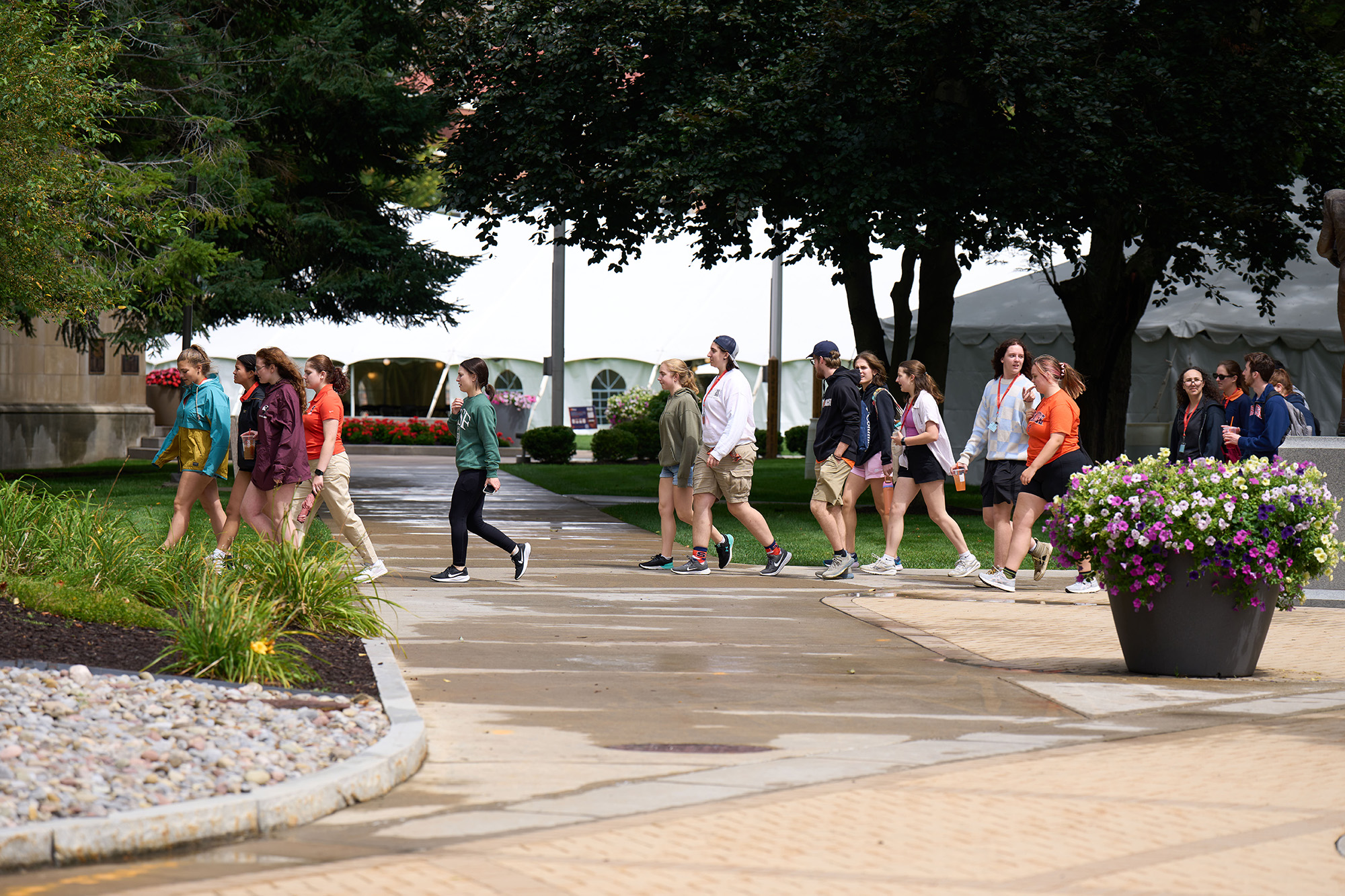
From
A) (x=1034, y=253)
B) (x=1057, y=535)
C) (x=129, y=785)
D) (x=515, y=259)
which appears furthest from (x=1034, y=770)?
(x=515, y=259)

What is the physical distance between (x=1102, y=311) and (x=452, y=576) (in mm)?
13381

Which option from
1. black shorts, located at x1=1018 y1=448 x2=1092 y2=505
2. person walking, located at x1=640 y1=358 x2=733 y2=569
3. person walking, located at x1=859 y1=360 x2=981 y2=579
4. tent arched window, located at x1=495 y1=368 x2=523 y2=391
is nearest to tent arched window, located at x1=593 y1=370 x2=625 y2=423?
tent arched window, located at x1=495 y1=368 x2=523 y2=391

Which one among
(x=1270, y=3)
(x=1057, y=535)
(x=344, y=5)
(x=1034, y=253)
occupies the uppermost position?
(x=344, y=5)

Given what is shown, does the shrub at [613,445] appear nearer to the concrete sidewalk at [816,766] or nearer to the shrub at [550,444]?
the shrub at [550,444]

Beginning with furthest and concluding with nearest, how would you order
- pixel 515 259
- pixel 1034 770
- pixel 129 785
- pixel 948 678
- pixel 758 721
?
pixel 515 259
pixel 948 678
pixel 758 721
pixel 1034 770
pixel 129 785

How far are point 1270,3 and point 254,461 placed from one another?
49.6 feet

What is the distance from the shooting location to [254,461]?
35.7 ft

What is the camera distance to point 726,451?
1152cm

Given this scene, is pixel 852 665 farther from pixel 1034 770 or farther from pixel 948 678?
pixel 1034 770

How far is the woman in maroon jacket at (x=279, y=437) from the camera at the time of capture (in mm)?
10648

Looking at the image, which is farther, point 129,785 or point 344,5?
point 344,5

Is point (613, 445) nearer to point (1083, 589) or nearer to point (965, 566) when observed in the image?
point (965, 566)

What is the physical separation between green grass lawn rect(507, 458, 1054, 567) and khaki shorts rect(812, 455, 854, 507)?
142 cm

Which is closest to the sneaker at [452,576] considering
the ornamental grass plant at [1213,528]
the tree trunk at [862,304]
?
the ornamental grass plant at [1213,528]
